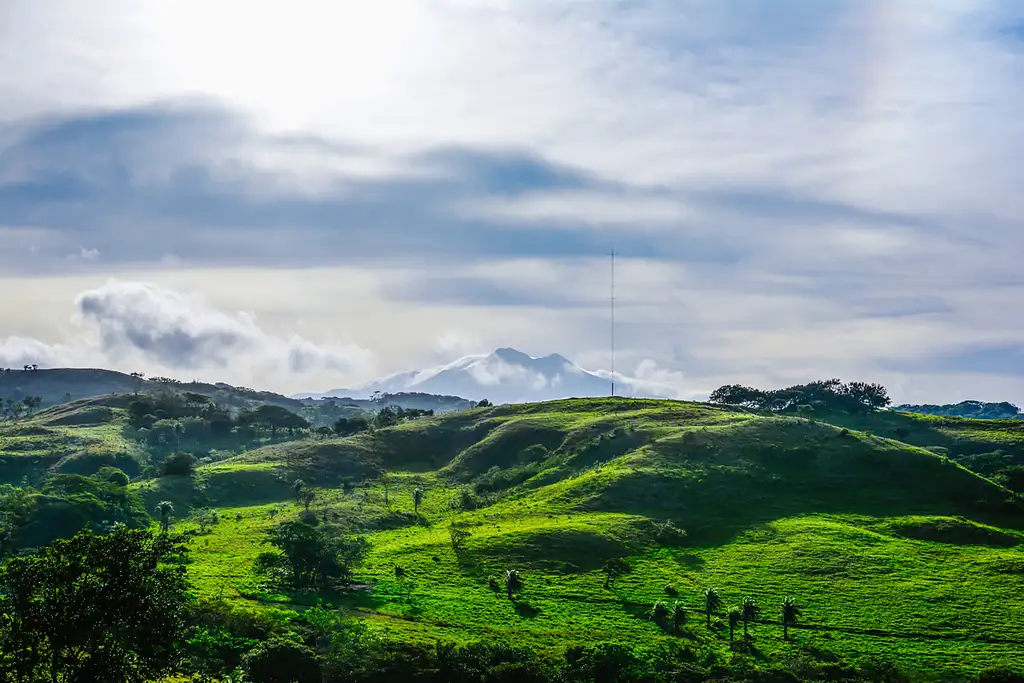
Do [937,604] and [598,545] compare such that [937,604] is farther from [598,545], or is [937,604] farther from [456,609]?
[456,609]

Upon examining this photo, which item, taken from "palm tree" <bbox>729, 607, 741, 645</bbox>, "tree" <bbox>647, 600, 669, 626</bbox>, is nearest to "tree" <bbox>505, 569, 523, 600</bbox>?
"tree" <bbox>647, 600, 669, 626</bbox>

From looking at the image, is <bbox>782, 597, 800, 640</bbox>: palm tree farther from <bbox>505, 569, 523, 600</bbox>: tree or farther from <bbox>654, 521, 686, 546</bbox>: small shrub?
<bbox>654, 521, 686, 546</bbox>: small shrub

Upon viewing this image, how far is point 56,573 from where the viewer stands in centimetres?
4400

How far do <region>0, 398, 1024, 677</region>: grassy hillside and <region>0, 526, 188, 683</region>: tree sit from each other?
31163 millimetres

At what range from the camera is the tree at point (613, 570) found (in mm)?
95581

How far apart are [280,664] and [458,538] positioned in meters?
48.2

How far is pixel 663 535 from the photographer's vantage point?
11331cm

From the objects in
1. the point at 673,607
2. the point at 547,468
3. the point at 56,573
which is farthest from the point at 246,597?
the point at 547,468

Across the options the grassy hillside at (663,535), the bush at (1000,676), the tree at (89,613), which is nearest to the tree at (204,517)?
the grassy hillside at (663,535)

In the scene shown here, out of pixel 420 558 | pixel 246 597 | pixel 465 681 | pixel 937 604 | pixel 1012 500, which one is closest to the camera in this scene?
pixel 465 681

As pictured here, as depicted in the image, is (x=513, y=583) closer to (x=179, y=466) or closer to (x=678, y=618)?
(x=678, y=618)

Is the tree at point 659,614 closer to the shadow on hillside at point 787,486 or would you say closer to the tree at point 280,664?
the shadow on hillside at point 787,486

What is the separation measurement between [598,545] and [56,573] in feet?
245

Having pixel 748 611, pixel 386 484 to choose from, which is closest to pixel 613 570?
pixel 748 611
